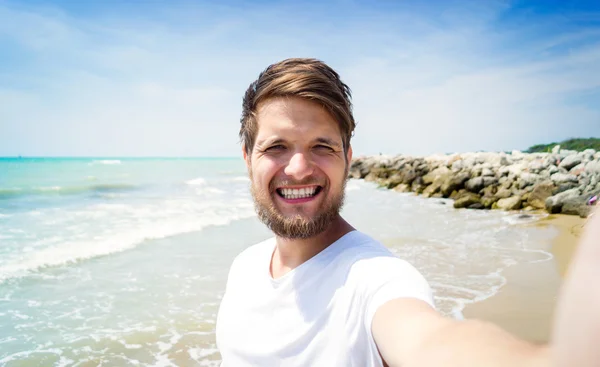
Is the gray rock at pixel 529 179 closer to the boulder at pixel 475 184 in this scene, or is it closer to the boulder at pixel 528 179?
the boulder at pixel 528 179

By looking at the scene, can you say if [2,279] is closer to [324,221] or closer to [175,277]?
[175,277]

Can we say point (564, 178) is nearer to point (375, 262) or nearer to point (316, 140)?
point (316, 140)

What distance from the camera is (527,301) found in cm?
615

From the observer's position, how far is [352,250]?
1.94m

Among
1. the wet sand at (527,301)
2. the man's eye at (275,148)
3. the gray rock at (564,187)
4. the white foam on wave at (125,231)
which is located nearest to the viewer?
the man's eye at (275,148)

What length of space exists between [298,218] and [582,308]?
176 cm

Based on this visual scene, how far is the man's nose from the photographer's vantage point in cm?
213

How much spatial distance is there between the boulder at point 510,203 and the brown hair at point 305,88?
16.2 m

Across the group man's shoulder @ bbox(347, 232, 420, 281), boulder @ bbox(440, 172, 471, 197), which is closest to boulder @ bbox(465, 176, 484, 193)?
boulder @ bbox(440, 172, 471, 197)

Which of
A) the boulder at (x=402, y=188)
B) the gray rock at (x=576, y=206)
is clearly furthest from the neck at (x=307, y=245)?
the boulder at (x=402, y=188)

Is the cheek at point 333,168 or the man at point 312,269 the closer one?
the man at point 312,269

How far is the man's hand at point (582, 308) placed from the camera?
50 centimetres

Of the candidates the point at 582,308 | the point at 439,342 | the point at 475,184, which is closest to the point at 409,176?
the point at 475,184

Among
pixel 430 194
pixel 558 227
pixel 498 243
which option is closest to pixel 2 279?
pixel 498 243
